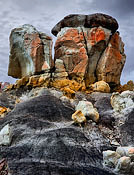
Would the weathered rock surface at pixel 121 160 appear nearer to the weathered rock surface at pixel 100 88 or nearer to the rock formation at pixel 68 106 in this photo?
the rock formation at pixel 68 106

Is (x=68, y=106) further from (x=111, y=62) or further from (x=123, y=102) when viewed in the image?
A: (x=111, y=62)

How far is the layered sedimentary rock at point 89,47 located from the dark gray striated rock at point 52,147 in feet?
60.2

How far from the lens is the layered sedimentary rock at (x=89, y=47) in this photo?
34.4 m

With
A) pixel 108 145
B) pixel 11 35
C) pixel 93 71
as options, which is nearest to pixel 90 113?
pixel 108 145

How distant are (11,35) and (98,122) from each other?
78.5 feet

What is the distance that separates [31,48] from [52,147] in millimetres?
24395

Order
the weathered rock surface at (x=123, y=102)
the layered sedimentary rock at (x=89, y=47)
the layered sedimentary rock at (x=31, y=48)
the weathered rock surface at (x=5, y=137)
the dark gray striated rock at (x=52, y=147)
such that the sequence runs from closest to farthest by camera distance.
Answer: the dark gray striated rock at (x=52, y=147), the weathered rock surface at (x=5, y=137), the weathered rock surface at (x=123, y=102), the layered sedimentary rock at (x=31, y=48), the layered sedimentary rock at (x=89, y=47)

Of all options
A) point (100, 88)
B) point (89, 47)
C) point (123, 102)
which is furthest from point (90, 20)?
point (123, 102)

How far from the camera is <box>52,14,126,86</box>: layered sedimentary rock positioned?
1353 inches

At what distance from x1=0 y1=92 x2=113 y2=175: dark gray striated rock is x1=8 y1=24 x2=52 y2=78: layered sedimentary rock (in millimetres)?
16621

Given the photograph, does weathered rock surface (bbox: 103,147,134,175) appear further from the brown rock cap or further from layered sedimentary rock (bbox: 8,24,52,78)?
the brown rock cap

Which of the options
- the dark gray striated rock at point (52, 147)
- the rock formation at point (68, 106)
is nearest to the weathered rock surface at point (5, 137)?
the rock formation at point (68, 106)

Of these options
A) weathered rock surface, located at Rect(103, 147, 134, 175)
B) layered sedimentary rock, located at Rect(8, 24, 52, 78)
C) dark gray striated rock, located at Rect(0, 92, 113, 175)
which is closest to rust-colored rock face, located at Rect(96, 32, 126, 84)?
layered sedimentary rock, located at Rect(8, 24, 52, 78)

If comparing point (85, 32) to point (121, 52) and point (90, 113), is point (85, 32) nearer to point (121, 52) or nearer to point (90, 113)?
point (121, 52)
